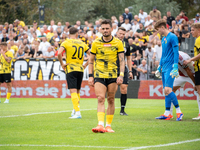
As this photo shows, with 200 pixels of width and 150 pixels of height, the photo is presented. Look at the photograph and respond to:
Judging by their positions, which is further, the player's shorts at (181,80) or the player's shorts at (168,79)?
the player's shorts at (181,80)

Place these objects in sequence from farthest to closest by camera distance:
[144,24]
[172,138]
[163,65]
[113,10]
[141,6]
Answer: [113,10] < [141,6] < [144,24] < [163,65] < [172,138]

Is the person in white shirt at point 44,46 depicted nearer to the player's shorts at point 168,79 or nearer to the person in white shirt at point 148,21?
the person in white shirt at point 148,21

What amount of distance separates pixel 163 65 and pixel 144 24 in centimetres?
1580

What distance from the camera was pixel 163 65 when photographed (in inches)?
375

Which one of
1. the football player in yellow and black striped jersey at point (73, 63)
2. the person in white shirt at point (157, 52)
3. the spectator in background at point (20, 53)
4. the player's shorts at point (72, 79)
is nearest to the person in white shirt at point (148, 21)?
the person in white shirt at point (157, 52)

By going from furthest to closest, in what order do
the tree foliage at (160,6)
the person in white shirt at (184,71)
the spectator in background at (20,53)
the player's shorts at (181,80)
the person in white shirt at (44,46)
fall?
1. the tree foliage at (160,6)
2. the person in white shirt at (44,46)
3. the spectator in background at (20,53)
4. the player's shorts at (181,80)
5. the person in white shirt at (184,71)

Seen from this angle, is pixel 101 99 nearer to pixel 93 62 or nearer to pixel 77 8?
pixel 93 62

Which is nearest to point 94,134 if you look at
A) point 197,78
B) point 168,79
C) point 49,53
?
point 168,79

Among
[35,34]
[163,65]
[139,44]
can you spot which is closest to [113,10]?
[35,34]

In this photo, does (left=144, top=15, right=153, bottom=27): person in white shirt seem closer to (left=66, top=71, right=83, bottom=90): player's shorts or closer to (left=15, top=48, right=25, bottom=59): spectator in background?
(left=15, top=48, right=25, bottom=59): spectator in background

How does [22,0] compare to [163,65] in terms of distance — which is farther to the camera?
[22,0]

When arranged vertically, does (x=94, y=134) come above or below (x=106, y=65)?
below

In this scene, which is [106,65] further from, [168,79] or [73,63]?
[73,63]

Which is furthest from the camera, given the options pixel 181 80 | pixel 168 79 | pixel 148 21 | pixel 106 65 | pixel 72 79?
pixel 148 21
